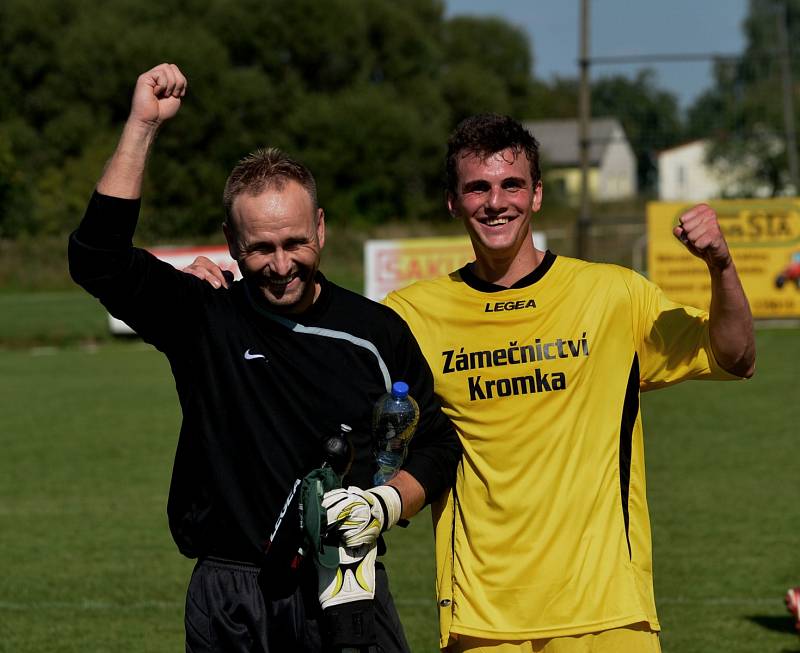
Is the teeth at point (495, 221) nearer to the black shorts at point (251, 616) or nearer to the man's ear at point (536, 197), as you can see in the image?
the man's ear at point (536, 197)

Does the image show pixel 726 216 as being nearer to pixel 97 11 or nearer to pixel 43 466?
pixel 43 466

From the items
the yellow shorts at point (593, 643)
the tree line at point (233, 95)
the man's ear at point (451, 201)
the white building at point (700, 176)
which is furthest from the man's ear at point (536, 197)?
the tree line at point (233, 95)

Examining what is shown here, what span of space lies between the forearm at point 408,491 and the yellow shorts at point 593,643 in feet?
1.84

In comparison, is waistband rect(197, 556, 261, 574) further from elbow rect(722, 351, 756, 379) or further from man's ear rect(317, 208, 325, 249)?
elbow rect(722, 351, 756, 379)

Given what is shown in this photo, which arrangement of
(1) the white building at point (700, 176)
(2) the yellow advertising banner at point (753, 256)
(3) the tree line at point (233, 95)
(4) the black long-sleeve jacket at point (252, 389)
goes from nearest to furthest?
(4) the black long-sleeve jacket at point (252, 389), (2) the yellow advertising banner at point (753, 256), (1) the white building at point (700, 176), (3) the tree line at point (233, 95)

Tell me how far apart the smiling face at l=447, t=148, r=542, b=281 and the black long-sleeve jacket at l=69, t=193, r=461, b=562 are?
0.52 meters

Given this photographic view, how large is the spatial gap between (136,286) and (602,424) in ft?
4.77

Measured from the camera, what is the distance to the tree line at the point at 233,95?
164ft

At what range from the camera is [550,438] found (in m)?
3.87

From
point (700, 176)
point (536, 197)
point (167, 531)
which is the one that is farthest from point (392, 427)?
point (700, 176)

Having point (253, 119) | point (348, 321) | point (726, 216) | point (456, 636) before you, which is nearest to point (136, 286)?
point (348, 321)

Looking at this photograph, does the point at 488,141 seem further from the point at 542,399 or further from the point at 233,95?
the point at 233,95

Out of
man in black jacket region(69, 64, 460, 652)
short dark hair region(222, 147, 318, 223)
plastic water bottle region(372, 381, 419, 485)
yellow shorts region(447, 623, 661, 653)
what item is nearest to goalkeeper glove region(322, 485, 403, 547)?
man in black jacket region(69, 64, 460, 652)

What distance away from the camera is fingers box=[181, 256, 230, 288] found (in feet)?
12.5
